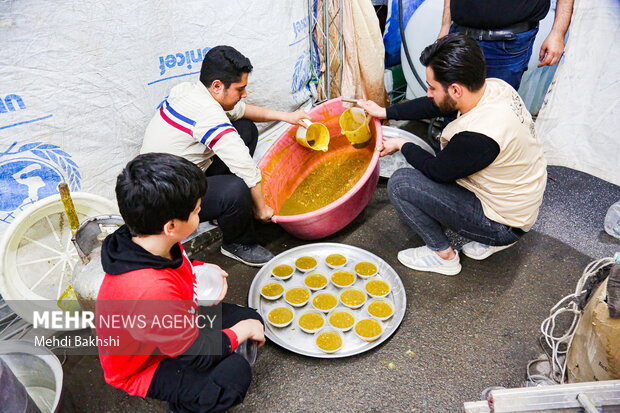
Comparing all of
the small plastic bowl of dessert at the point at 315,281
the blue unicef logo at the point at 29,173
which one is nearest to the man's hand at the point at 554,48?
the small plastic bowl of dessert at the point at 315,281

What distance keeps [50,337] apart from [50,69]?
48.1 inches

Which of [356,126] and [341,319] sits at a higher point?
[356,126]

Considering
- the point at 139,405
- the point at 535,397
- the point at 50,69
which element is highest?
the point at 50,69

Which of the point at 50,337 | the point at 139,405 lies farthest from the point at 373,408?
the point at 50,337

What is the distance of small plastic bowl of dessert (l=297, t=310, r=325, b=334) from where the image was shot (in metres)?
1.93

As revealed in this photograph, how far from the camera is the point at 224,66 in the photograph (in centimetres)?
Result: 192

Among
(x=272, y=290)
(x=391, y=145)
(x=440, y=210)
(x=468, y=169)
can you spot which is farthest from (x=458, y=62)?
(x=272, y=290)

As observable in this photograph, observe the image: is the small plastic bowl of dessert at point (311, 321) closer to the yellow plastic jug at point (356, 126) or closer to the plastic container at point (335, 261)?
the plastic container at point (335, 261)

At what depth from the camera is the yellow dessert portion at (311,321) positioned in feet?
6.35

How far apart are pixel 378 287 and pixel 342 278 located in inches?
7.5

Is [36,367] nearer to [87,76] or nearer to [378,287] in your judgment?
[87,76]

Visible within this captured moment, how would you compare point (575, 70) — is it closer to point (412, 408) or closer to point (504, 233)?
point (504, 233)

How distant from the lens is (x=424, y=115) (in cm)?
240

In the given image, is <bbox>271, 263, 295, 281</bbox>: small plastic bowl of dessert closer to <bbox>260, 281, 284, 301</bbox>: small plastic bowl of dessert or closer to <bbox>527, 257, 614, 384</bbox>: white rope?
<bbox>260, 281, 284, 301</bbox>: small plastic bowl of dessert
